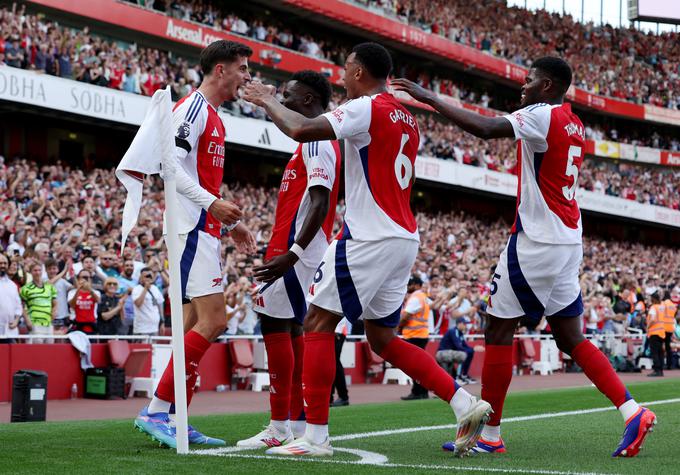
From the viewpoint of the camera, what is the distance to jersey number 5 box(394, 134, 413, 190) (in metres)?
5.57

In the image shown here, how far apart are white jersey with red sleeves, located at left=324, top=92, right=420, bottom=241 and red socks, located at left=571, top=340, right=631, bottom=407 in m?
1.50

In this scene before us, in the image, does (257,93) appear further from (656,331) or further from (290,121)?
(656,331)

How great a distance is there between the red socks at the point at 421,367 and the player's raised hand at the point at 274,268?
78 cm

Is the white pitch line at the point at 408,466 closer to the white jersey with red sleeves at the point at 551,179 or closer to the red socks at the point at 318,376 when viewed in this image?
the red socks at the point at 318,376

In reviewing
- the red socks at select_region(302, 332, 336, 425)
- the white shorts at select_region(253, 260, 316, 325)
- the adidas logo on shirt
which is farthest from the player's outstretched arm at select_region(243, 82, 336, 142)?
the adidas logo on shirt

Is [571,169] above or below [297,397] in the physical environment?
above

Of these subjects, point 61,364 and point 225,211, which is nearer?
point 225,211

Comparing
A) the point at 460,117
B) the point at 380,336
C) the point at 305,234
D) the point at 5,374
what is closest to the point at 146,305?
the point at 5,374

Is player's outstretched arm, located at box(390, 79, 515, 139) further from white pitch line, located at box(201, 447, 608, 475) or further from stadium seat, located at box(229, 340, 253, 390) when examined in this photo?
stadium seat, located at box(229, 340, 253, 390)

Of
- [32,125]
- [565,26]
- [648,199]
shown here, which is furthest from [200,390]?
[565,26]

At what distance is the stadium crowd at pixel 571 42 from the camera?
143 ft

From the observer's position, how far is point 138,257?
626 inches

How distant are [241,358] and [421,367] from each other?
1014 centimetres

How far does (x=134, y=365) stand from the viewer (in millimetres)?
13867
